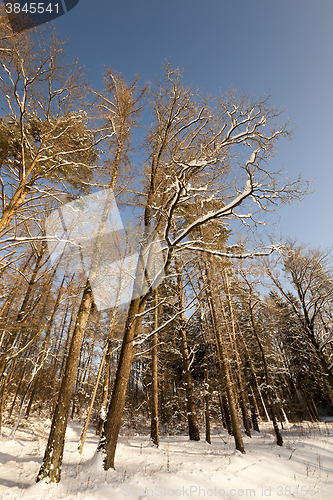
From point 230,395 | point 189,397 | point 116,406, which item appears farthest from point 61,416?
point 189,397

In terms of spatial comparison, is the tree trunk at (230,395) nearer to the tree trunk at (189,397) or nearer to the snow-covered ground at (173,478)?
the snow-covered ground at (173,478)

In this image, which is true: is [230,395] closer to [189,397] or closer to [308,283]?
[189,397]

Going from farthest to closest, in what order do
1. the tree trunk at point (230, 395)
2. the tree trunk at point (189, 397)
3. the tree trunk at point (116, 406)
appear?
the tree trunk at point (189, 397) < the tree trunk at point (230, 395) < the tree trunk at point (116, 406)

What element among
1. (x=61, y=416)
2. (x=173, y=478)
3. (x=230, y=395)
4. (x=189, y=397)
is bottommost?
(x=173, y=478)

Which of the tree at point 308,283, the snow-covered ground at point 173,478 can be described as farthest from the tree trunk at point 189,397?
Result: the tree at point 308,283

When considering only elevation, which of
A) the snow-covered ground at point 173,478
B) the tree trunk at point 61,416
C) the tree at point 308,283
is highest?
the tree at point 308,283

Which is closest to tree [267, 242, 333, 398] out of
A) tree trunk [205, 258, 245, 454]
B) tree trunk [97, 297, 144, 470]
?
tree trunk [205, 258, 245, 454]

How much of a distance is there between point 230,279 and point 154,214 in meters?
8.25

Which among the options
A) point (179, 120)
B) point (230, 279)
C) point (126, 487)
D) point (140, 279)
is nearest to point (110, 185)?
point (179, 120)

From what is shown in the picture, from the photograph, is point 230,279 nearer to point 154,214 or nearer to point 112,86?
point 154,214

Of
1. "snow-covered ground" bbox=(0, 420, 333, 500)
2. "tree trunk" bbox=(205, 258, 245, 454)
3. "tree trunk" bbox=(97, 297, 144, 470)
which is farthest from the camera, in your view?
"tree trunk" bbox=(205, 258, 245, 454)

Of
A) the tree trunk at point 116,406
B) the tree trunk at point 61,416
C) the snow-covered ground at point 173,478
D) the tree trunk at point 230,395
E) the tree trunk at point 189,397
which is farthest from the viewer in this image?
the tree trunk at point 189,397

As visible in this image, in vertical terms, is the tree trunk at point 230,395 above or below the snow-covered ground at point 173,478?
above

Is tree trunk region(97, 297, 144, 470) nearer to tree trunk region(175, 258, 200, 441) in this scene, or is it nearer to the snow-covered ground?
the snow-covered ground
